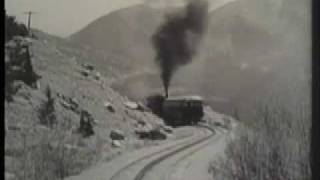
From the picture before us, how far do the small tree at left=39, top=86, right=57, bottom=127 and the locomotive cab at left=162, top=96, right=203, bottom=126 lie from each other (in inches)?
16.0

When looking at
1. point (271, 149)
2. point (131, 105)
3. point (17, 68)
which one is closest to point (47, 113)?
point (17, 68)

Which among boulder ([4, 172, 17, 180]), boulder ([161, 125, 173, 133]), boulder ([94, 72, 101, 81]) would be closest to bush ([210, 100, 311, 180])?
boulder ([161, 125, 173, 133])

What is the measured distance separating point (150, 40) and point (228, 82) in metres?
0.34

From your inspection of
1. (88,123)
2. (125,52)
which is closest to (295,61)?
(125,52)

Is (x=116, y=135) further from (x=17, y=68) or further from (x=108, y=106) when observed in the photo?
(x=17, y=68)

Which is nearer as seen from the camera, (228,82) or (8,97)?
(8,97)

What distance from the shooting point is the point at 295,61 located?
90.3 inches

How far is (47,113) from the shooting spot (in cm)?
214

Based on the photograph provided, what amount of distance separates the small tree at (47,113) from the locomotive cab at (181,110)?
41 cm

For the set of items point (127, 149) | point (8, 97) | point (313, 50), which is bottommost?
point (127, 149)

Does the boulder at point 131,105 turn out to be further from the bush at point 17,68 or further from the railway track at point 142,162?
the bush at point 17,68

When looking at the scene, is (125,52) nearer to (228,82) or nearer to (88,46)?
(88,46)

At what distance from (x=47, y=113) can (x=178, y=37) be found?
0.55 meters

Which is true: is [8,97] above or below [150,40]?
below
